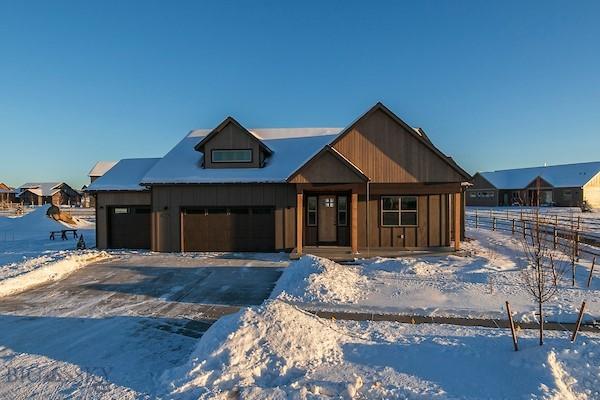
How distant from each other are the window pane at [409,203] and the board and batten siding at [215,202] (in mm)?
4755

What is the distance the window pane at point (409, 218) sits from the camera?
56.1 ft

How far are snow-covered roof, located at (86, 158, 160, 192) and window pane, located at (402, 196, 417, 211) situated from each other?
12.2 metres

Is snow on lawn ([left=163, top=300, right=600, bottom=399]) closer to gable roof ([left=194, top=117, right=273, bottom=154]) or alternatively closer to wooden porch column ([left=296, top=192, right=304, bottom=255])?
wooden porch column ([left=296, top=192, right=304, bottom=255])

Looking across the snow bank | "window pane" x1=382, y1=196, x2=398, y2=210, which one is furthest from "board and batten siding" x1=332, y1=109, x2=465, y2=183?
the snow bank

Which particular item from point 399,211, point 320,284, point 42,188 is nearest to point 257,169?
point 399,211

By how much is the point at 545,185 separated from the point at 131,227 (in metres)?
56.9

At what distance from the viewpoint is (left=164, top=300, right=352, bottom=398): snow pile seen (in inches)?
207

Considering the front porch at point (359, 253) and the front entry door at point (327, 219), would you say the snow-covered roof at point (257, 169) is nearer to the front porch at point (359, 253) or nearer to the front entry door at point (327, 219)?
the front entry door at point (327, 219)

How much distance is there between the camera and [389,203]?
17203 mm

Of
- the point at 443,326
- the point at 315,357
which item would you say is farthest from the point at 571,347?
the point at 315,357

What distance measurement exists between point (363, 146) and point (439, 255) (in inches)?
211

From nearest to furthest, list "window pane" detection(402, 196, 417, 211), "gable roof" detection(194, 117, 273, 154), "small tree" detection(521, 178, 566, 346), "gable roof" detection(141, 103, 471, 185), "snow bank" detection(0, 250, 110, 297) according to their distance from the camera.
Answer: "small tree" detection(521, 178, 566, 346), "snow bank" detection(0, 250, 110, 297), "gable roof" detection(141, 103, 471, 185), "window pane" detection(402, 196, 417, 211), "gable roof" detection(194, 117, 273, 154)

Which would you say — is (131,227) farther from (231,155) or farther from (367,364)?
(367,364)

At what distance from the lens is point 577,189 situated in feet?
171
